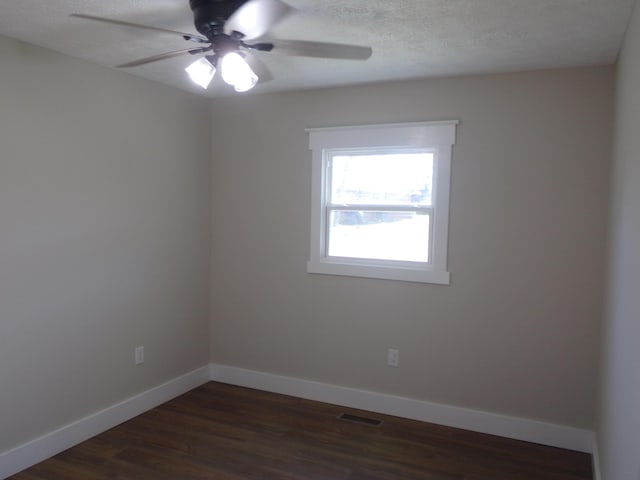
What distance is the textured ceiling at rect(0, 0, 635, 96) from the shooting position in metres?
2.18

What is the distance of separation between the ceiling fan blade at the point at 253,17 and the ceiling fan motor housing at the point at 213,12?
0.12ft

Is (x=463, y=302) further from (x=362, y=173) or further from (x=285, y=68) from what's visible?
(x=285, y=68)

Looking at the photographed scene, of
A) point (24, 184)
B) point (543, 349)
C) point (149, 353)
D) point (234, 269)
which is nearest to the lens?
point (24, 184)

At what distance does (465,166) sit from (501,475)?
1.93 metres

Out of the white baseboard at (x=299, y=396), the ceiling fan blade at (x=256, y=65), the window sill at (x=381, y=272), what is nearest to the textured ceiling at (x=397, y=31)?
the ceiling fan blade at (x=256, y=65)

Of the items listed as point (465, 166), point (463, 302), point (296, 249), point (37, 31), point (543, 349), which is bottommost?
point (543, 349)

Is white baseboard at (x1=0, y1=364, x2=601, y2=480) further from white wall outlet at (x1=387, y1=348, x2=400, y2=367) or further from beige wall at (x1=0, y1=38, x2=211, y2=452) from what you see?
white wall outlet at (x1=387, y1=348, x2=400, y2=367)

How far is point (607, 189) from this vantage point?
3.00 meters

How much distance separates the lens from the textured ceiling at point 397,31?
2180mm

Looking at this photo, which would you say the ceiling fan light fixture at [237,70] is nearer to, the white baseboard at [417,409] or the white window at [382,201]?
the white window at [382,201]

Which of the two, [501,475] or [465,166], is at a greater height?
[465,166]

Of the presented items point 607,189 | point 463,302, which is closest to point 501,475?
point 463,302

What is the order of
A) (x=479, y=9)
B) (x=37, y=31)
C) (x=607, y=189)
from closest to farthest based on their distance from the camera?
(x=479, y=9), (x=37, y=31), (x=607, y=189)

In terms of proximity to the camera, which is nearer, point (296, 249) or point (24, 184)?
point (24, 184)
